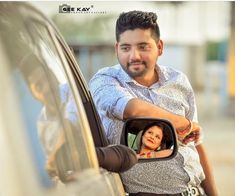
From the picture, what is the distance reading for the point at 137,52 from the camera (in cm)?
340

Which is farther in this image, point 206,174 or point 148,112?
point 206,174

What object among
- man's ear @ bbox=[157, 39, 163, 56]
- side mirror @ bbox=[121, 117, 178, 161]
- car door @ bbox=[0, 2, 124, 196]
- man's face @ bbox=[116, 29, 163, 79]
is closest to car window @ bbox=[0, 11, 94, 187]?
car door @ bbox=[0, 2, 124, 196]

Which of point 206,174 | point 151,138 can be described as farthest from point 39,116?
point 206,174

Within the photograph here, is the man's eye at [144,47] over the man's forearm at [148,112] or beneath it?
over

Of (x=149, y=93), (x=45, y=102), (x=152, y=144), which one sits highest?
(x=149, y=93)

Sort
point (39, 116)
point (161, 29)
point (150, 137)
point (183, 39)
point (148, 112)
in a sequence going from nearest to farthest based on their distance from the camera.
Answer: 1. point (39, 116)
2. point (150, 137)
3. point (148, 112)
4. point (161, 29)
5. point (183, 39)

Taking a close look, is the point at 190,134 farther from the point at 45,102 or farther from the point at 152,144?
the point at 45,102

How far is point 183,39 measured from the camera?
180 inches

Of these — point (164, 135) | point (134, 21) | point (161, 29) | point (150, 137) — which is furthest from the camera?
point (161, 29)

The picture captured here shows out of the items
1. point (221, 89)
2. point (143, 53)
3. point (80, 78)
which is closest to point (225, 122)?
point (221, 89)

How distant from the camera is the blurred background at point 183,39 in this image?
3.37 metres
